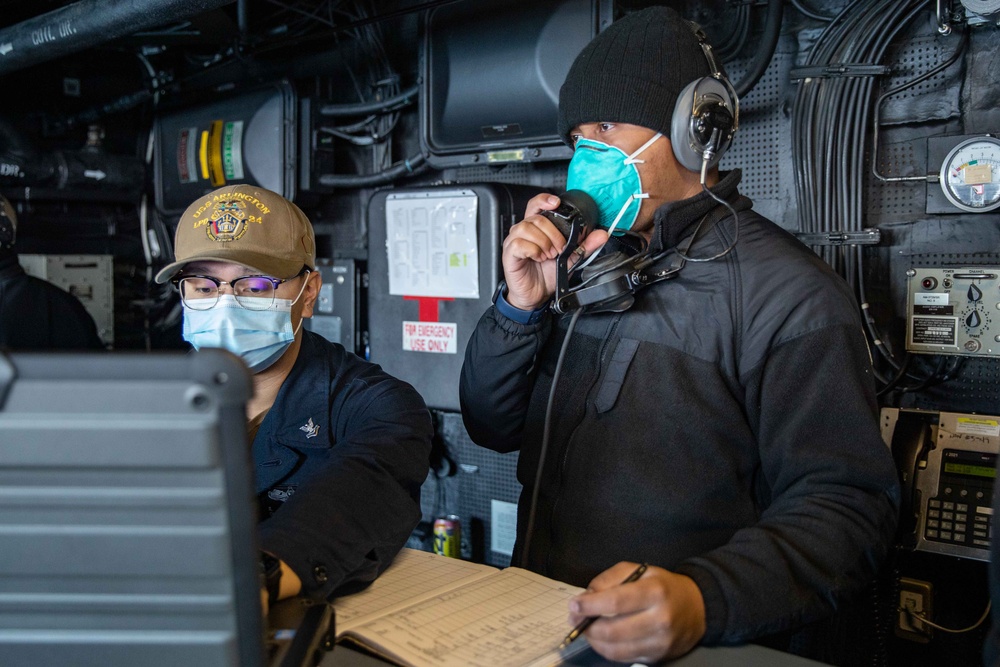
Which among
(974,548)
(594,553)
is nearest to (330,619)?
(594,553)

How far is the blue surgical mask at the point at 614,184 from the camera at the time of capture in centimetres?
170

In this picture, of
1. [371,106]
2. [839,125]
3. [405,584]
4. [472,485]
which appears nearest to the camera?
[405,584]

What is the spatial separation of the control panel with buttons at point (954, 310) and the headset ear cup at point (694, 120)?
1295mm

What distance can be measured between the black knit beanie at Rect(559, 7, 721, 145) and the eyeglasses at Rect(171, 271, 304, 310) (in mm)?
742

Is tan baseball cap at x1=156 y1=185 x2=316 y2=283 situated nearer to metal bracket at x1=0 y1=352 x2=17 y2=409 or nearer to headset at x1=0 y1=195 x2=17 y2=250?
metal bracket at x1=0 y1=352 x2=17 y2=409

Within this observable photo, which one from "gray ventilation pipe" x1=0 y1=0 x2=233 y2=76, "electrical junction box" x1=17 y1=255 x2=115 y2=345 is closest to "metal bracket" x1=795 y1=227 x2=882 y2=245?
"gray ventilation pipe" x1=0 y1=0 x2=233 y2=76

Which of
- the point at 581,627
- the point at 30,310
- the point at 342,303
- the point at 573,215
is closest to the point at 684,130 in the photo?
the point at 573,215

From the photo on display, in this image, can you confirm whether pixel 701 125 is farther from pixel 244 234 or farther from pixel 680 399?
pixel 244 234

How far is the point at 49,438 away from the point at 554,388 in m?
1.12

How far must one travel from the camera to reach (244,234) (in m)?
1.59

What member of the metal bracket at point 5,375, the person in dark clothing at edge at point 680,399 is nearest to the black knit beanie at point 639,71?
the person in dark clothing at edge at point 680,399

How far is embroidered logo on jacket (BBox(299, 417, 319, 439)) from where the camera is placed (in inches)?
61.5

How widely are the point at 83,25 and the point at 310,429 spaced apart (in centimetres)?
214

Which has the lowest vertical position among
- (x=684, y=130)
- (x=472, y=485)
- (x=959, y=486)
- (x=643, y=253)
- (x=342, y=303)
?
(x=472, y=485)
